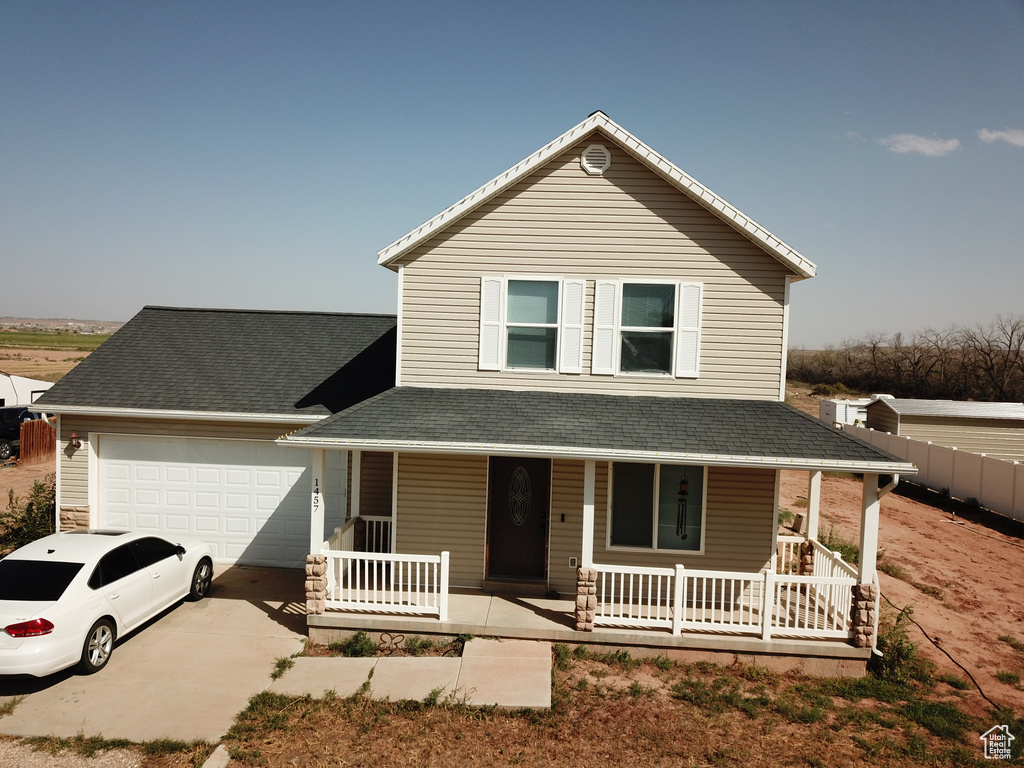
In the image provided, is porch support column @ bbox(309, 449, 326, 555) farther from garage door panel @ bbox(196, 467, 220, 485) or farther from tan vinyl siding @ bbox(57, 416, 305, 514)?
garage door panel @ bbox(196, 467, 220, 485)

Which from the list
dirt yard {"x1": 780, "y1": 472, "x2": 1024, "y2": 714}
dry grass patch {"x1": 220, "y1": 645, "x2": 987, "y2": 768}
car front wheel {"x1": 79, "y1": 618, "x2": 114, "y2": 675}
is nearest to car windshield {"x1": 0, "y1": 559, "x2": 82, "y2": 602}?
car front wheel {"x1": 79, "y1": 618, "x2": 114, "y2": 675}

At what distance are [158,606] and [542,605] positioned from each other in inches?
220

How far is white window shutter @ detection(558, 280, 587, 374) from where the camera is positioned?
10.1 meters

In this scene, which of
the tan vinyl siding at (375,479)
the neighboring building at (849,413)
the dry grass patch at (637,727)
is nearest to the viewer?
the dry grass patch at (637,727)

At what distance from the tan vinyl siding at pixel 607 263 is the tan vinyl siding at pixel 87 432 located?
475cm

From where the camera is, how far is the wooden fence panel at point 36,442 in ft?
71.8

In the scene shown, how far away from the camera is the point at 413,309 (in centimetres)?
1030

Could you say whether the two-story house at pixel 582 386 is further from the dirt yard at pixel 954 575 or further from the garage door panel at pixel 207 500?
the garage door panel at pixel 207 500

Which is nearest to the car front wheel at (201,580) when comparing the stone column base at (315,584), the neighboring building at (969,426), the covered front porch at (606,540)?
the covered front porch at (606,540)

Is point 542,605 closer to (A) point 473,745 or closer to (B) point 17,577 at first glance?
(A) point 473,745

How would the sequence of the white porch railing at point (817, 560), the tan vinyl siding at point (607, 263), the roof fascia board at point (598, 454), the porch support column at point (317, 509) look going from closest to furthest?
the roof fascia board at point (598, 454), the porch support column at point (317, 509), the white porch railing at point (817, 560), the tan vinyl siding at point (607, 263)

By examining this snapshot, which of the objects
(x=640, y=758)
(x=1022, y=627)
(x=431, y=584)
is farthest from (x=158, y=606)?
(x=1022, y=627)

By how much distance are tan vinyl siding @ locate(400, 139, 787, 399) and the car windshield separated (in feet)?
18.6

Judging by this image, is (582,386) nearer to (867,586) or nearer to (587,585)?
(587,585)
